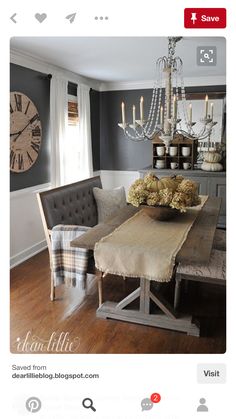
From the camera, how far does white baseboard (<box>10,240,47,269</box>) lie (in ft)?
8.31

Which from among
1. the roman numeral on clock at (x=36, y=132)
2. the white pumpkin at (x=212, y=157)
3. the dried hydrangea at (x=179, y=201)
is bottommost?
the dried hydrangea at (x=179, y=201)

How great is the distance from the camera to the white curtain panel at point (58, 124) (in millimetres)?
3105

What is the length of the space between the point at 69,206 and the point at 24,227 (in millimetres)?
471

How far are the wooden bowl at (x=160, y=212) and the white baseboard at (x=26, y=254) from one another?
3.79 ft

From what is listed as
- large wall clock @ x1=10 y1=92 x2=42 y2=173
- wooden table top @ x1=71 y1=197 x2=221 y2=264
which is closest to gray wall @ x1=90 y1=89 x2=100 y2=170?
large wall clock @ x1=10 y1=92 x2=42 y2=173
